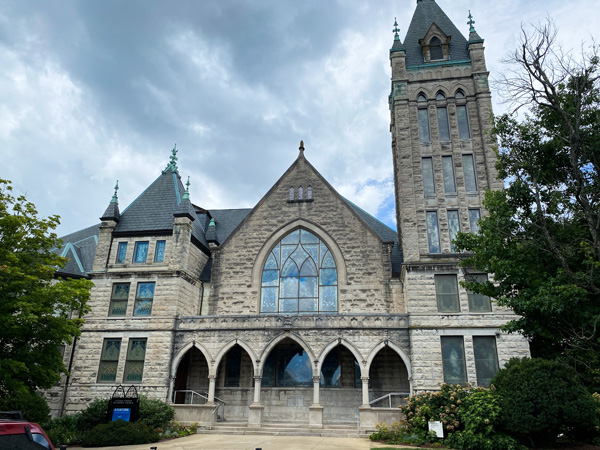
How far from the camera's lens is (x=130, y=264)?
2370cm

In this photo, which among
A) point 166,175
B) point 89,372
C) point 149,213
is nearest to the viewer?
point 89,372

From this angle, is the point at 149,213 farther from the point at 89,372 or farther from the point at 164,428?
the point at 164,428

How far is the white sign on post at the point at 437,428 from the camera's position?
48.1 ft

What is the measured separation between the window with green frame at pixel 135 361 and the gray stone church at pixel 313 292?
0.21 feet

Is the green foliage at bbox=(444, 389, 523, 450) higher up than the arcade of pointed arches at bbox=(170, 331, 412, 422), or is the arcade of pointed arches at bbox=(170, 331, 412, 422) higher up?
the arcade of pointed arches at bbox=(170, 331, 412, 422)

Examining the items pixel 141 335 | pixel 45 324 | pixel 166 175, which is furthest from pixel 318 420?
pixel 166 175

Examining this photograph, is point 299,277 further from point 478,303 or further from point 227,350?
point 478,303

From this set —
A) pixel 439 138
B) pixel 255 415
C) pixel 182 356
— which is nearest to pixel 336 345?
pixel 255 415

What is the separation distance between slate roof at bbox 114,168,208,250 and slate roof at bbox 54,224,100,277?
3042 mm

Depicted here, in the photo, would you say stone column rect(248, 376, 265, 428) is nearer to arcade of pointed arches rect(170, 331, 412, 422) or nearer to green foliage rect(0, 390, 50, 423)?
arcade of pointed arches rect(170, 331, 412, 422)

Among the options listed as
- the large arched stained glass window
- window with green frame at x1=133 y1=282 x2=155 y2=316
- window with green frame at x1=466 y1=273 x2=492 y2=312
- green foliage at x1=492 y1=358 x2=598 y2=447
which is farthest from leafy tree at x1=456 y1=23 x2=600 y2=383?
window with green frame at x1=133 y1=282 x2=155 y2=316

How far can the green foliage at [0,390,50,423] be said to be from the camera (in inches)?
625

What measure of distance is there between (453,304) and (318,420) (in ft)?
25.8

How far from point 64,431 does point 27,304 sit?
18.0 ft
